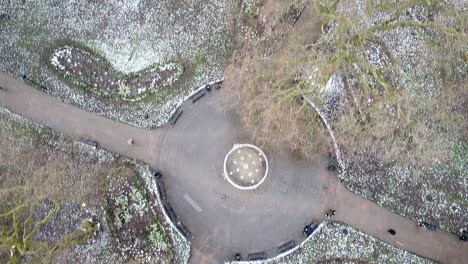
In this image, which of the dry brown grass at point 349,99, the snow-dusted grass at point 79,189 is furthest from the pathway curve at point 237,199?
the dry brown grass at point 349,99

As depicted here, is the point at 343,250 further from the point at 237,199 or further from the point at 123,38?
the point at 123,38

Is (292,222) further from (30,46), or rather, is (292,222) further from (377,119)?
(30,46)

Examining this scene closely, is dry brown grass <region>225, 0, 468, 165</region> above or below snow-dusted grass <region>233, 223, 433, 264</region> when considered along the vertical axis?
above

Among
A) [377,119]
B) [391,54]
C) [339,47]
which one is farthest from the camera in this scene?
[391,54]

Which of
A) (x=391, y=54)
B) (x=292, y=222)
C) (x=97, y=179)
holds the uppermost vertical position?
(x=391, y=54)

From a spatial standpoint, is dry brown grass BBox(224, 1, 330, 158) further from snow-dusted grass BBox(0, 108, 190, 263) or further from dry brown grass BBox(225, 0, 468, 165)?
snow-dusted grass BBox(0, 108, 190, 263)

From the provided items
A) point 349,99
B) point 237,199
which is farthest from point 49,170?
point 349,99

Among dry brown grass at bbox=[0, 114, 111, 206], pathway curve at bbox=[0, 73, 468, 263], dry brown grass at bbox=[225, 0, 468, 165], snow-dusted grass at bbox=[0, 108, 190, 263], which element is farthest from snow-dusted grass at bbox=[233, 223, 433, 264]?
dry brown grass at bbox=[0, 114, 111, 206]

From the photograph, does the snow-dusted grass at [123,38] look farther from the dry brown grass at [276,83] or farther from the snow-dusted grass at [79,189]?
the snow-dusted grass at [79,189]

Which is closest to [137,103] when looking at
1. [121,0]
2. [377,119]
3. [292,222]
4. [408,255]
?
[121,0]
